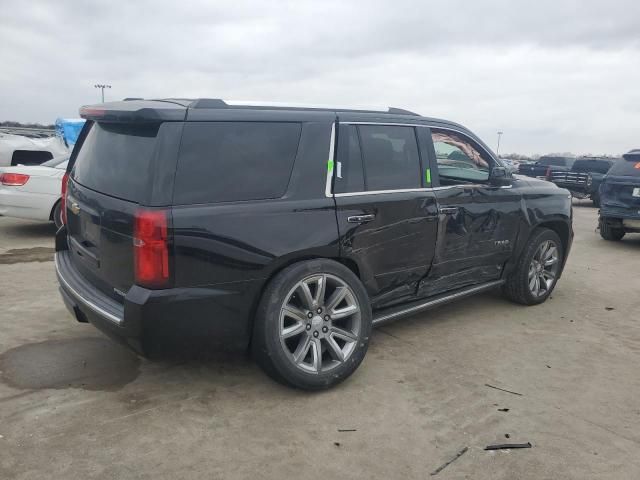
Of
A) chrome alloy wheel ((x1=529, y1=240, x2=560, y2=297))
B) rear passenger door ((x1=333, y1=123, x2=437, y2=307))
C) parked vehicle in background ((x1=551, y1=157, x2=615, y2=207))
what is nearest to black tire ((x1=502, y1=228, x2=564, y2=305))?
chrome alloy wheel ((x1=529, y1=240, x2=560, y2=297))

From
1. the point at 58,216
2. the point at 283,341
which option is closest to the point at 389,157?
the point at 283,341

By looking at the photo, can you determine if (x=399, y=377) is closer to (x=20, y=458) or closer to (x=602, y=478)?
(x=602, y=478)

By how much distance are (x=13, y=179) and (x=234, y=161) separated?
6.20 meters

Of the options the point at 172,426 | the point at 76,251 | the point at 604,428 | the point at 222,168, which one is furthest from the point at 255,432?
the point at 604,428

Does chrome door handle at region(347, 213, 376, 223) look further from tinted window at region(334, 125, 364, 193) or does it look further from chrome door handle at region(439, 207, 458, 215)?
chrome door handle at region(439, 207, 458, 215)

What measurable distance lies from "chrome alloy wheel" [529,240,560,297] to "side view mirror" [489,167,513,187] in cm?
94

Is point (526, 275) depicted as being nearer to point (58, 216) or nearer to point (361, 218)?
point (361, 218)

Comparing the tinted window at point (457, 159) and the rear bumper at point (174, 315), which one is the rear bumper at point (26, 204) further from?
the tinted window at point (457, 159)

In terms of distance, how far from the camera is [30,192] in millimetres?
8023

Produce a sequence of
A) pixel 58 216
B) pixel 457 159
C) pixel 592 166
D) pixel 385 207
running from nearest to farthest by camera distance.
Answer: pixel 385 207
pixel 457 159
pixel 58 216
pixel 592 166

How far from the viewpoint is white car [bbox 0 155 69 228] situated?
26.2 ft

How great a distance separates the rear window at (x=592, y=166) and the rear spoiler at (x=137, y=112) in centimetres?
1795

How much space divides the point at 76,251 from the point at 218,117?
1.44 meters

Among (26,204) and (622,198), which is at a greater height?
(622,198)
